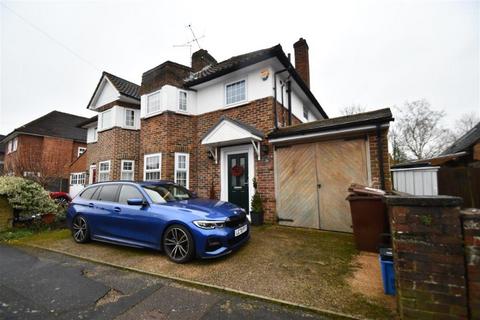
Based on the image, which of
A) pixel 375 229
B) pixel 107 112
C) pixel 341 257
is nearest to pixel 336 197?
pixel 375 229

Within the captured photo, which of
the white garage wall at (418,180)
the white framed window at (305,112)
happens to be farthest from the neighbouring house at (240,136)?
the white garage wall at (418,180)

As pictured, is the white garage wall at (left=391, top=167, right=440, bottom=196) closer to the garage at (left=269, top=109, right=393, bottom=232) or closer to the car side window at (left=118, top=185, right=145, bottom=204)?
the garage at (left=269, top=109, right=393, bottom=232)

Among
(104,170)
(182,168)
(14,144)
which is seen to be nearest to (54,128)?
(14,144)

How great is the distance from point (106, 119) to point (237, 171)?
341 inches

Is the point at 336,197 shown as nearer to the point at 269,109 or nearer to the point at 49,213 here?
the point at 269,109

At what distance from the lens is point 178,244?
4.12m

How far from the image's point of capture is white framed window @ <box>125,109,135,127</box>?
37.6ft

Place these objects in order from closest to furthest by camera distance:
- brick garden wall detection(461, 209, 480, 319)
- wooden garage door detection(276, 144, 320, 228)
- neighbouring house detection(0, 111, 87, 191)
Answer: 1. brick garden wall detection(461, 209, 480, 319)
2. wooden garage door detection(276, 144, 320, 228)
3. neighbouring house detection(0, 111, 87, 191)

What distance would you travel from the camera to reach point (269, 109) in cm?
757

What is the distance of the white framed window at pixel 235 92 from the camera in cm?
838

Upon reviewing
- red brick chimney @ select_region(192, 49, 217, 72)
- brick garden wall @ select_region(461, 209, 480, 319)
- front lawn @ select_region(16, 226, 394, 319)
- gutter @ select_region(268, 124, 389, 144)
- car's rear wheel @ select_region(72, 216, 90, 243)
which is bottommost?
front lawn @ select_region(16, 226, 394, 319)

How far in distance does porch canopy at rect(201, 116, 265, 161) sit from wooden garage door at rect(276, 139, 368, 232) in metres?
0.91

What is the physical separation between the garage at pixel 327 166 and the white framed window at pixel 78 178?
15714mm

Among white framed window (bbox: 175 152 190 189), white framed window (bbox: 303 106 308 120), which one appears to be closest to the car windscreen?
white framed window (bbox: 175 152 190 189)
